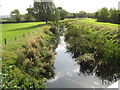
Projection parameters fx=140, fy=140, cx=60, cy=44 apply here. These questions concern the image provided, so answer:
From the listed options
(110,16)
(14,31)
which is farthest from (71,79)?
(110,16)

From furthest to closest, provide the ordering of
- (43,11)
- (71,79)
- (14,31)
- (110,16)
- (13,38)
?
1. (43,11)
2. (110,16)
3. (14,31)
4. (13,38)
5. (71,79)

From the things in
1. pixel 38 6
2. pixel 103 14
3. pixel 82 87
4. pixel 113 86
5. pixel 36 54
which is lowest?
pixel 82 87

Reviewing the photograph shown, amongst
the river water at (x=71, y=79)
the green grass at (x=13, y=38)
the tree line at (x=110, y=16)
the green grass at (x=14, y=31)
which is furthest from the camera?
the tree line at (x=110, y=16)

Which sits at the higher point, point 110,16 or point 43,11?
point 43,11

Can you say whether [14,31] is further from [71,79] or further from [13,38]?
→ [71,79]

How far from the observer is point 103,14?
4397 centimetres

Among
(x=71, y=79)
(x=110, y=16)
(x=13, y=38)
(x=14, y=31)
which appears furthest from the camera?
(x=110, y=16)

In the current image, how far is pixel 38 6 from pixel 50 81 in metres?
38.3

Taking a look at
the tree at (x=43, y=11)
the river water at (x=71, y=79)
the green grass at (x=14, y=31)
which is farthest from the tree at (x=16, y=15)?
the river water at (x=71, y=79)

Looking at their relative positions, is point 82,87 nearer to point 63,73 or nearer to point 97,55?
point 63,73

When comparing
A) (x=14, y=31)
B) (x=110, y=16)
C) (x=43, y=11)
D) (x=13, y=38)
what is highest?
(x=43, y=11)

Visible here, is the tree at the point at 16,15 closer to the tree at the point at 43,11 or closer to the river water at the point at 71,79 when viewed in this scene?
the tree at the point at 43,11

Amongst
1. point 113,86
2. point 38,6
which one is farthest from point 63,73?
point 38,6

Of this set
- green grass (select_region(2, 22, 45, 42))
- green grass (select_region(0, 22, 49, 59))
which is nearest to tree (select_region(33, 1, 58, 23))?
green grass (select_region(2, 22, 45, 42))
